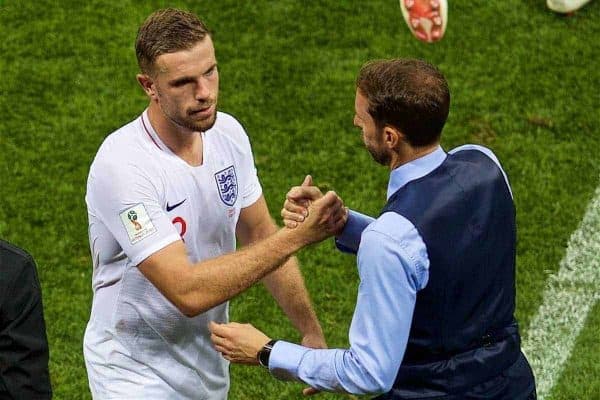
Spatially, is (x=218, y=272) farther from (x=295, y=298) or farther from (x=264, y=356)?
(x=295, y=298)

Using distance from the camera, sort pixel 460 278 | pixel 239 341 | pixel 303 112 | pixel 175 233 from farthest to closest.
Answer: pixel 303 112
pixel 175 233
pixel 239 341
pixel 460 278

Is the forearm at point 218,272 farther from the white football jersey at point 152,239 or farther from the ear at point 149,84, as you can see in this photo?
the ear at point 149,84

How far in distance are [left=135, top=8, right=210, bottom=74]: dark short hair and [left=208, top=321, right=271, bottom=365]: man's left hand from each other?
3.14 ft

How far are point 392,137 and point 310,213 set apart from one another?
17.2 inches

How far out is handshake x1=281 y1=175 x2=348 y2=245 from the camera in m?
4.16

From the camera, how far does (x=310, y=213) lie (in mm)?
4176

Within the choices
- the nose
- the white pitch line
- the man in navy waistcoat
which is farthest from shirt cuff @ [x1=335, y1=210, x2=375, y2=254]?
the white pitch line

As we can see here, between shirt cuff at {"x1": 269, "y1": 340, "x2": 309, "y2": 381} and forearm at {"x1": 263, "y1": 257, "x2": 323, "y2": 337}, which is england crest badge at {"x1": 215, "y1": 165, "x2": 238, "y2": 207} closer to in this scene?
forearm at {"x1": 263, "y1": 257, "x2": 323, "y2": 337}

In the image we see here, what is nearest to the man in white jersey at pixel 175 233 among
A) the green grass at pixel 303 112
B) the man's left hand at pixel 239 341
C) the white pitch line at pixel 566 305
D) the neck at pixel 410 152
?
the man's left hand at pixel 239 341

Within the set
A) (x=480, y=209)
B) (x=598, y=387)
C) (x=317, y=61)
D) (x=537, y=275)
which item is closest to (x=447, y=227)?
(x=480, y=209)

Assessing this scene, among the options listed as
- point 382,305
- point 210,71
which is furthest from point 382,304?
point 210,71

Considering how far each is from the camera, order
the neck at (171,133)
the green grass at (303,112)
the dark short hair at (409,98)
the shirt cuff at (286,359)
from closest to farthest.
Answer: the dark short hair at (409,98)
the shirt cuff at (286,359)
the neck at (171,133)
the green grass at (303,112)

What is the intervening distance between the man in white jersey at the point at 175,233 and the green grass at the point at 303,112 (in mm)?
1580

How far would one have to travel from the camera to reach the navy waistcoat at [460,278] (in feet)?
Result: 12.6
